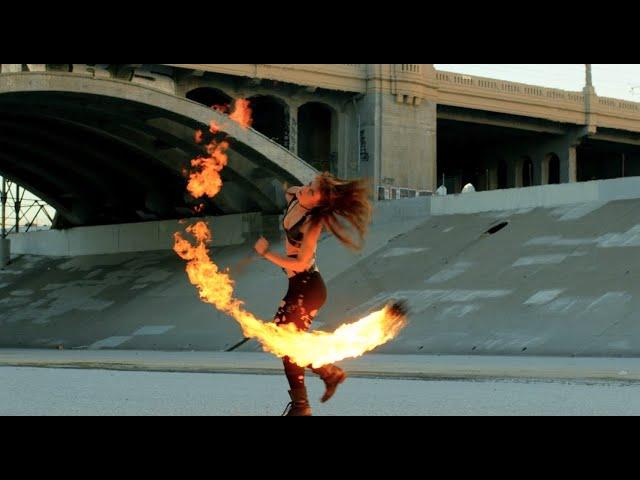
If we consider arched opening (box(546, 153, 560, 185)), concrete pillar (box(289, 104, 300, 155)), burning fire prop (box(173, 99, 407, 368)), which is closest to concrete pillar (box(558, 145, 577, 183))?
arched opening (box(546, 153, 560, 185))

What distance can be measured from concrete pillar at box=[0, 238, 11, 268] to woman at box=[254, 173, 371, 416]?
168ft

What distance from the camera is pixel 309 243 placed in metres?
8.00

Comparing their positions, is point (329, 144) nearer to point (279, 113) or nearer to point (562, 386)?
point (279, 113)

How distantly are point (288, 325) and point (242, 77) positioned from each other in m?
36.9

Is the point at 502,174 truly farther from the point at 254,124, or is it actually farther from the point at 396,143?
the point at 396,143

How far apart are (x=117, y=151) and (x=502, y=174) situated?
38.6 meters

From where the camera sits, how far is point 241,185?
4119 centimetres

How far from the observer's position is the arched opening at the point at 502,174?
72438 millimetres

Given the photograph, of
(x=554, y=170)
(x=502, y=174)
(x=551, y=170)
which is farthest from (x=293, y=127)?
(x=551, y=170)

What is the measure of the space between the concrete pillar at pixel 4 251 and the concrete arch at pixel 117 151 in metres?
4.00

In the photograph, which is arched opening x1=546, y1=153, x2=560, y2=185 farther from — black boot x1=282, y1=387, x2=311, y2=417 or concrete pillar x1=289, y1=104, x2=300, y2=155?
black boot x1=282, y1=387, x2=311, y2=417

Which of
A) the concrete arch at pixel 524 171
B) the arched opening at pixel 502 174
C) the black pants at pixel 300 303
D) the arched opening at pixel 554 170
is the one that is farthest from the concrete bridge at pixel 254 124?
the black pants at pixel 300 303
